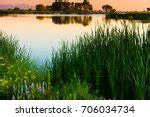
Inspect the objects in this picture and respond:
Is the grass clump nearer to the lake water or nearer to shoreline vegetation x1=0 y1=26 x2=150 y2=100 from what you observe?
shoreline vegetation x1=0 y1=26 x2=150 y2=100

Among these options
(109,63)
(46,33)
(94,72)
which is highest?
(109,63)

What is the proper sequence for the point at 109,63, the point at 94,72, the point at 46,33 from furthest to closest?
the point at 46,33 < the point at 94,72 < the point at 109,63

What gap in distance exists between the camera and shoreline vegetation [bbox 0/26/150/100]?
7.13 meters

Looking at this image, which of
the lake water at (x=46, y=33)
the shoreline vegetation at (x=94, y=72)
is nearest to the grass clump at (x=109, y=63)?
the shoreline vegetation at (x=94, y=72)

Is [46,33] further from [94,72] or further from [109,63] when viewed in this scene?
[109,63]

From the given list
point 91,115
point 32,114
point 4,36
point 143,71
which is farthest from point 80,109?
point 4,36

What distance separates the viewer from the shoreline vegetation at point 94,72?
7.13 metres

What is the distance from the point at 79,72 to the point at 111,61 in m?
0.81

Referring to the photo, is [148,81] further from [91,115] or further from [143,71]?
[91,115]

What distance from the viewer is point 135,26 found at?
7.98 m

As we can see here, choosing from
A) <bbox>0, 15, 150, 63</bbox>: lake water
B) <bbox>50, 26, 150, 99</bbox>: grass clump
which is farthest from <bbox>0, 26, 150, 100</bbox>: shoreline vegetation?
<bbox>0, 15, 150, 63</bbox>: lake water

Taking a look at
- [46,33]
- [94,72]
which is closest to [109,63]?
[94,72]

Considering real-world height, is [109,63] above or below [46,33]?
above

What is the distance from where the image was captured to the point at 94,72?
8.15 metres
